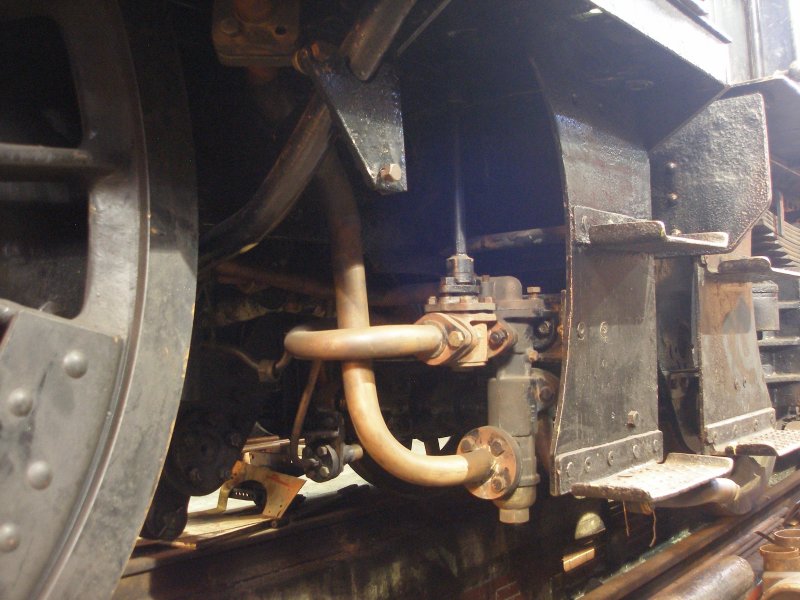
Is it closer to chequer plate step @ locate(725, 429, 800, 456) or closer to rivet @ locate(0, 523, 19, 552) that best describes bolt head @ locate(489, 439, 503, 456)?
chequer plate step @ locate(725, 429, 800, 456)

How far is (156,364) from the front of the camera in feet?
3.54

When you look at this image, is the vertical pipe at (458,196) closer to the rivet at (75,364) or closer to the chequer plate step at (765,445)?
the rivet at (75,364)

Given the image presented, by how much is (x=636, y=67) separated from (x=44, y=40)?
1.55 m

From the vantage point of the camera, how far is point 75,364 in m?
0.97

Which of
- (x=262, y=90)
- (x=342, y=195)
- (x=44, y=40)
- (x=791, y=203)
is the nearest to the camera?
(x=44, y=40)

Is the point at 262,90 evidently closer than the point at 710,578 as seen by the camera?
Yes

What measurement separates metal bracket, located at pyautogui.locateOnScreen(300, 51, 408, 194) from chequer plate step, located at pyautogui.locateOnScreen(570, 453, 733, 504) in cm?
92

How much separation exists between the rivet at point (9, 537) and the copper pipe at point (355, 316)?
825mm

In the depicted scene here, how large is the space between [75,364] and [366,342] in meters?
0.71

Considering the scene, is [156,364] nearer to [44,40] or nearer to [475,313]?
[44,40]

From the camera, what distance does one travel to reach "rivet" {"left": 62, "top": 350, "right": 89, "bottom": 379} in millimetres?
958

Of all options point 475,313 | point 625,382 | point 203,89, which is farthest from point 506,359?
point 203,89

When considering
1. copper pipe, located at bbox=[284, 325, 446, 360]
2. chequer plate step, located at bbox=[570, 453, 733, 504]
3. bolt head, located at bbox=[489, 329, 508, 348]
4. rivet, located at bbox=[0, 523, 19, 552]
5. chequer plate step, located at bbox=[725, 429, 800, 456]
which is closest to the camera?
rivet, located at bbox=[0, 523, 19, 552]

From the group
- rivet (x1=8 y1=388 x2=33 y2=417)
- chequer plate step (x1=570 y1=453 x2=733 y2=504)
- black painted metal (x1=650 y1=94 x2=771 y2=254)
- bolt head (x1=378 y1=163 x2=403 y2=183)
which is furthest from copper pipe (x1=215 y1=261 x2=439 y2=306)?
black painted metal (x1=650 y1=94 x2=771 y2=254)
